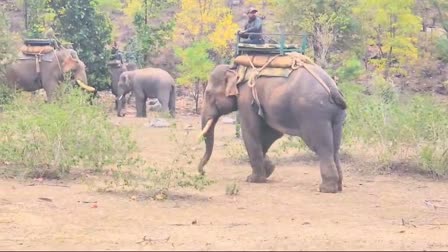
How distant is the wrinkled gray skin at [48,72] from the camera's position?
933 inches

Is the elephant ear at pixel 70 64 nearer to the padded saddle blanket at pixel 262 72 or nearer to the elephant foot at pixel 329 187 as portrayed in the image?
the padded saddle blanket at pixel 262 72

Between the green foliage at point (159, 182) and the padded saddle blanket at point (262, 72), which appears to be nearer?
the green foliage at point (159, 182)

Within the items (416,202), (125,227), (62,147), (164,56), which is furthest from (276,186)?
(164,56)

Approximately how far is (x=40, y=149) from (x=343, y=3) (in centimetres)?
2900

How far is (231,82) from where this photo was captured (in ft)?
48.8

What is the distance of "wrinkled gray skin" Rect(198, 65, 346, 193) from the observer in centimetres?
1330

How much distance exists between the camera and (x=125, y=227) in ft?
31.7

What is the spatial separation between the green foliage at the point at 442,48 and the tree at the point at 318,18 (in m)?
4.43

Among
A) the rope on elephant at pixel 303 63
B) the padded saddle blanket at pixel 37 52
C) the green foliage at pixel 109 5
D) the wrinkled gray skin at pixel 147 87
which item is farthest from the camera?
the green foliage at pixel 109 5

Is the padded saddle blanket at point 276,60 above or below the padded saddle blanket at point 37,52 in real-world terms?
above

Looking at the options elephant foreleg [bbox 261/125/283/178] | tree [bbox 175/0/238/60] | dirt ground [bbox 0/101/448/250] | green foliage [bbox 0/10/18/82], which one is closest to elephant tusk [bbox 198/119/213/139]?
dirt ground [bbox 0/101/448/250]

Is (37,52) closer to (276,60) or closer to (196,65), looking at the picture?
(276,60)

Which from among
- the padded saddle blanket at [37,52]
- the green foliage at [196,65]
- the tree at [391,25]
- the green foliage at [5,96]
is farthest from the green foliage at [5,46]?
the tree at [391,25]

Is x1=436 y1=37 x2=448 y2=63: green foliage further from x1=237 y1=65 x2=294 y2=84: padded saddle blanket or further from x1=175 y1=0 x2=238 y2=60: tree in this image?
x1=237 y1=65 x2=294 y2=84: padded saddle blanket
